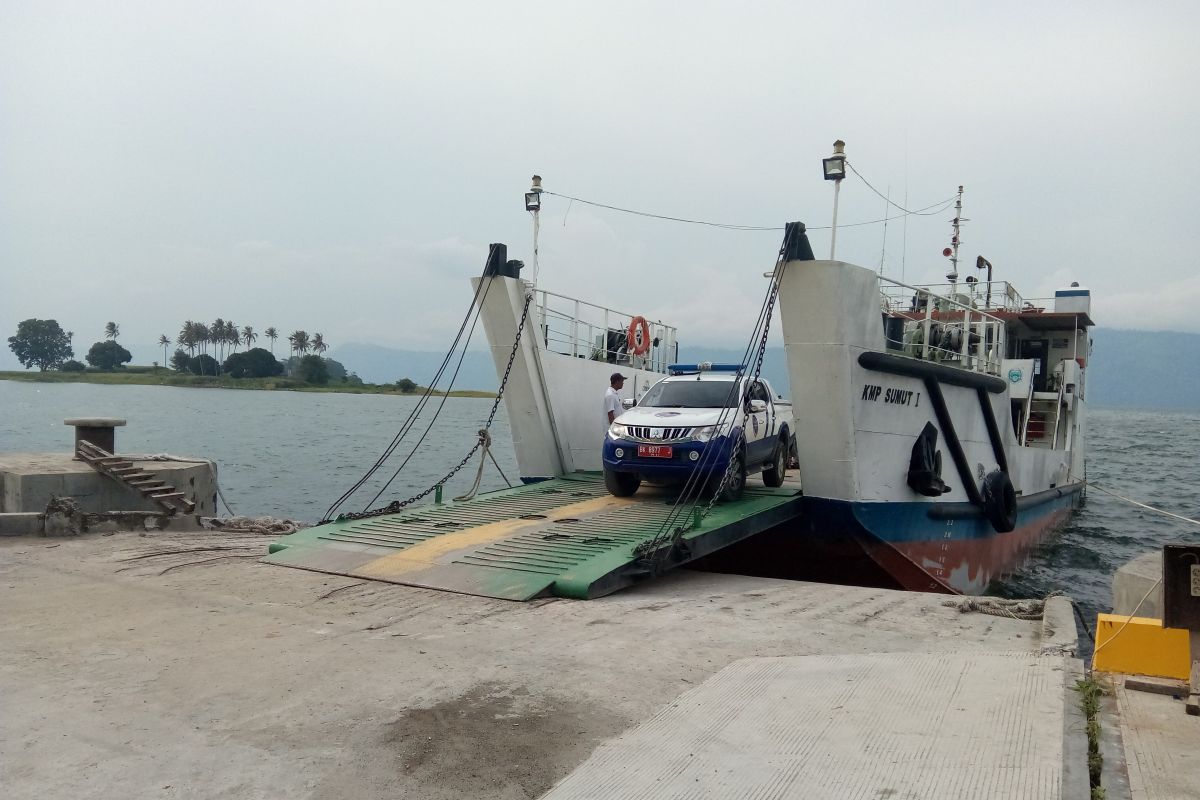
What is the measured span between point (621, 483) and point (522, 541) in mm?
2578

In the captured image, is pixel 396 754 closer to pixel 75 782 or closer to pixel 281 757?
pixel 281 757

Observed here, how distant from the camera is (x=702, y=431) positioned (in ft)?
35.0

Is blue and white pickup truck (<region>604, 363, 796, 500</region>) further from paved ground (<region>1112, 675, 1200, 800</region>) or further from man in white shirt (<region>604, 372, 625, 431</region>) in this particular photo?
paved ground (<region>1112, 675, 1200, 800</region>)

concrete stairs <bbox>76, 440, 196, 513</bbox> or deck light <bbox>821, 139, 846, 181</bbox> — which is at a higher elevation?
deck light <bbox>821, 139, 846, 181</bbox>

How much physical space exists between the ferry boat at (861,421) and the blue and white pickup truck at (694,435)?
2.38ft

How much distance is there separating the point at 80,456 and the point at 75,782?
10.3 metres

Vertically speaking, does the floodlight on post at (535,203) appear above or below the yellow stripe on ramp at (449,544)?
above

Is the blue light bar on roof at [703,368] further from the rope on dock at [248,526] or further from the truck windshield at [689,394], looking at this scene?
the rope on dock at [248,526]

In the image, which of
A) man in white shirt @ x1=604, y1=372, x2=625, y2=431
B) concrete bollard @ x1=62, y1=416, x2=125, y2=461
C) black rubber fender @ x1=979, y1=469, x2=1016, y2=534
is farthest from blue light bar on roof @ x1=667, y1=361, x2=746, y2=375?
concrete bollard @ x1=62, y1=416, x2=125, y2=461

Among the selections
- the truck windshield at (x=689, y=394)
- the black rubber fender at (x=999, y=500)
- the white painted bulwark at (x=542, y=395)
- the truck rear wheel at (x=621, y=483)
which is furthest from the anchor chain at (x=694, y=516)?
the black rubber fender at (x=999, y=500)

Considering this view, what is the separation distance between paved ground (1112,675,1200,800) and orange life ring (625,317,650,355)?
12.9 m

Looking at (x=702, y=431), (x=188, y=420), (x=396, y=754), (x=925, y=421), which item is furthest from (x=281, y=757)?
(x=188, y=420)

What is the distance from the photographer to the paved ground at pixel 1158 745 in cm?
355

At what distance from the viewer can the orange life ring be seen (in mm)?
17250
